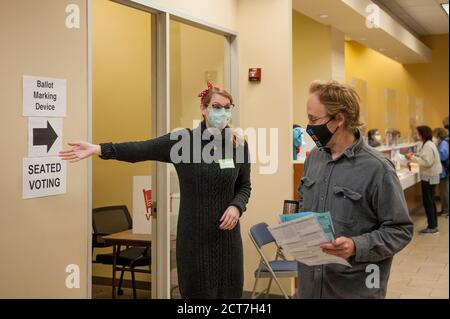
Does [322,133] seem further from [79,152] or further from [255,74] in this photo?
[255,74]

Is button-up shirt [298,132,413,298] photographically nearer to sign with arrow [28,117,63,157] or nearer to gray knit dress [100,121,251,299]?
gray knit dress [100,121,251,299]

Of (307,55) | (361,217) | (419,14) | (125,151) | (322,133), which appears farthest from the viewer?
(419,14)

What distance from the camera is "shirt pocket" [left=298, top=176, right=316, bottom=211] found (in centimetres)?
210

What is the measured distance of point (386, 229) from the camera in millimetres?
1917

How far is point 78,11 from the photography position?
311 centimetres

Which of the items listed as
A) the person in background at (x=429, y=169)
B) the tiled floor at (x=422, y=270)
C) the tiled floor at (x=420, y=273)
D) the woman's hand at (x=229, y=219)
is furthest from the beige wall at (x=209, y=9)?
the person in background at (x=429, y=169)

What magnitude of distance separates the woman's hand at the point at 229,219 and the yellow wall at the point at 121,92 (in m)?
1.30

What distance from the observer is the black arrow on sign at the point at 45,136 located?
282 cm

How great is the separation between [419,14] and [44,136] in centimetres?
842

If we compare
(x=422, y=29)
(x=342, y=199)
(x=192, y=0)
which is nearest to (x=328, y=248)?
(x=342, y=199)

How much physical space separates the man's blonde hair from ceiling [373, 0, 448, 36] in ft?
20.3

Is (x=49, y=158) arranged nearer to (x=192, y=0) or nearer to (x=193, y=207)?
(x=193, y=207)

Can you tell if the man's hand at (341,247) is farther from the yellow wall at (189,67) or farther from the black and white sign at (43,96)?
the yellow wall at (189,67)

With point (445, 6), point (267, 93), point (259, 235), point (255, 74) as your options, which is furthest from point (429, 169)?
point (259, 235)
